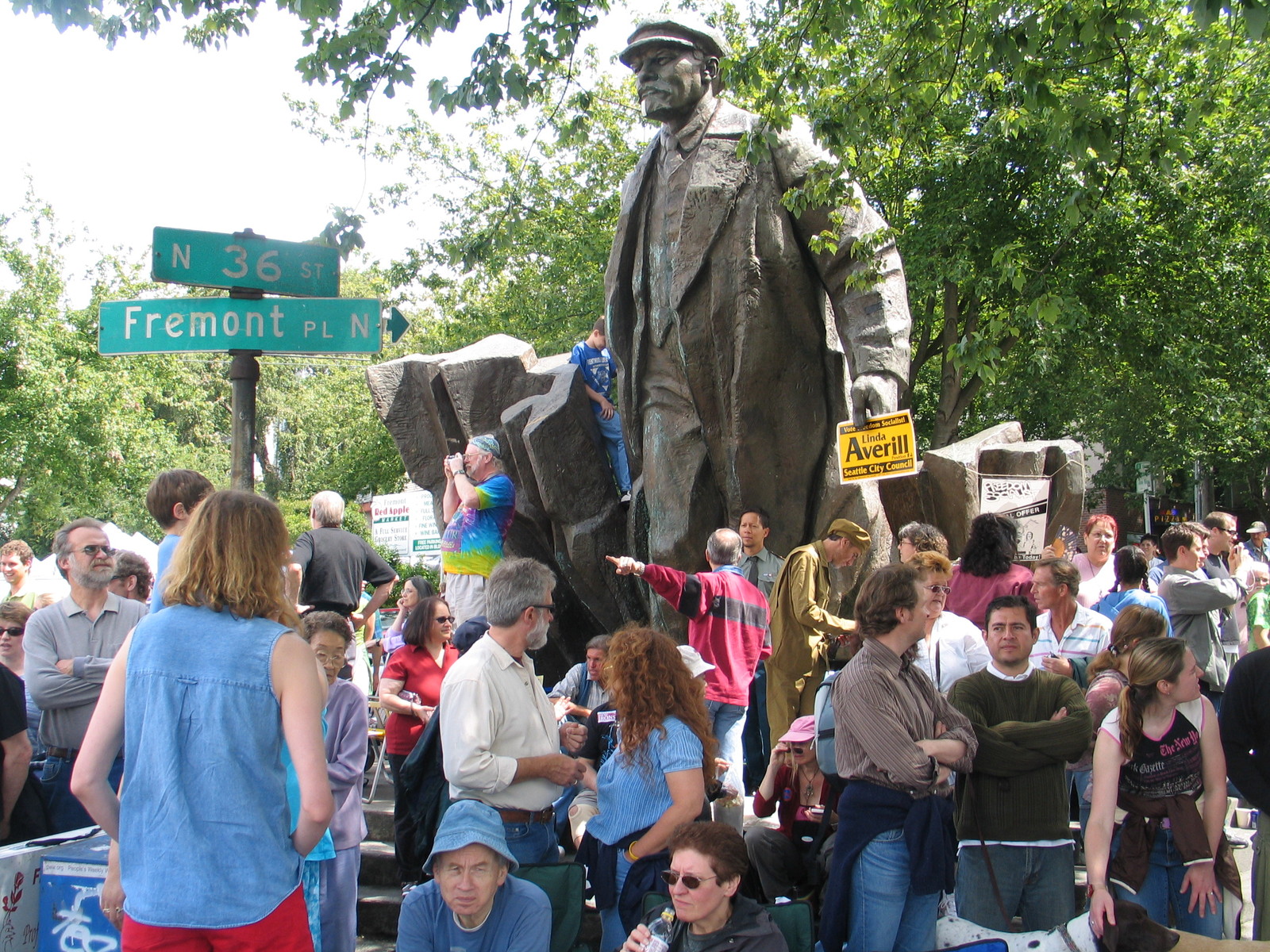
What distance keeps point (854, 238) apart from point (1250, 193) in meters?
11.1

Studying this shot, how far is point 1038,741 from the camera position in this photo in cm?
348

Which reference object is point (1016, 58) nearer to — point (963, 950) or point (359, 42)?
point (359, 42)

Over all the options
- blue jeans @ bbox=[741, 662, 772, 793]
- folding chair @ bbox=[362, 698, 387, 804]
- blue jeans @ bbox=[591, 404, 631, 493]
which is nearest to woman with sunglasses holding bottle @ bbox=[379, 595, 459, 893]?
folding chair @ bbox=[362, 698, 387, 804]

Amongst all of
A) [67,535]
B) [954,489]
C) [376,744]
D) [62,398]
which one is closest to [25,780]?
[67,535]

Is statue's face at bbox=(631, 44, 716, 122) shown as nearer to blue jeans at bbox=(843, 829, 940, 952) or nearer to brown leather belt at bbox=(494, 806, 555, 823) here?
brown leather belt at bbox=(494, 806, 555, 823)

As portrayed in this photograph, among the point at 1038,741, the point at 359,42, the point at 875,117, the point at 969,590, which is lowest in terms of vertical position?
the point at 1038,741

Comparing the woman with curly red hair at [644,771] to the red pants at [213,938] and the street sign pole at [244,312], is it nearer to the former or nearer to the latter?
the red pants at [213,938]

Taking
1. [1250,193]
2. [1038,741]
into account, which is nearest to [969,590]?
[1038,741]

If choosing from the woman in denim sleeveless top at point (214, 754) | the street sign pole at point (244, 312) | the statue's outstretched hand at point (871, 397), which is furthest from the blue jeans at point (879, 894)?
the statue's outstretched hand at point (871, 397)

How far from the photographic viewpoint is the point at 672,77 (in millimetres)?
5840

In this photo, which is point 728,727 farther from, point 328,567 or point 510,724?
point 328,567

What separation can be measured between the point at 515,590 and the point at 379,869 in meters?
2.07

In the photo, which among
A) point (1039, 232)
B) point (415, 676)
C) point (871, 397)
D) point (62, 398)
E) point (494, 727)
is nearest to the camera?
point (494, 727)

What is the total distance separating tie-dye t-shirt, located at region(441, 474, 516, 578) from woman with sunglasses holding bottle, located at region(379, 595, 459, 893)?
956 mm
